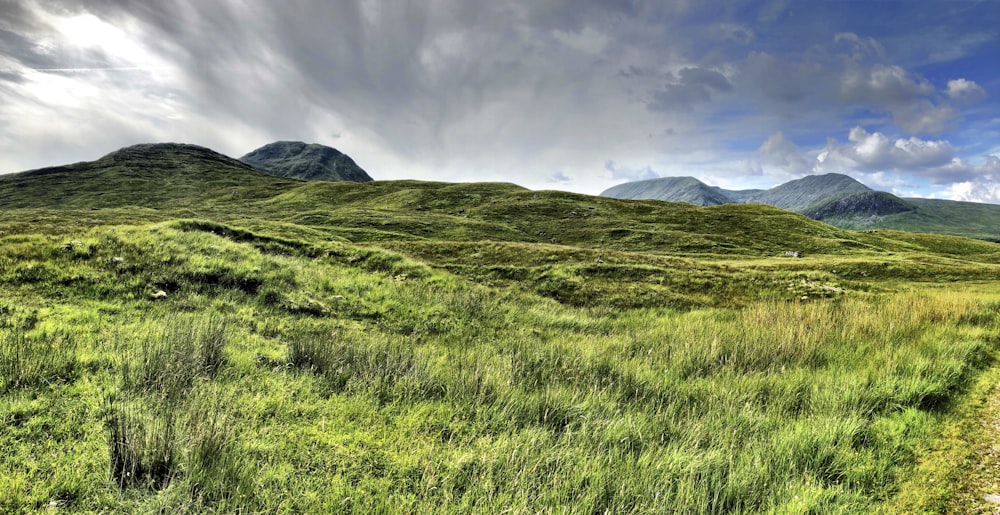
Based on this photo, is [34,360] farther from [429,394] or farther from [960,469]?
[960,469]

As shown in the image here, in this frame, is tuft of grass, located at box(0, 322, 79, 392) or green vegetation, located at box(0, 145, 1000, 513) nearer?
green vegetation, located at box(0, 145, 1000, 513)

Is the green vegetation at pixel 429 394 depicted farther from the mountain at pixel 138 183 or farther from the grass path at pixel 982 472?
the mountain at pixel 138 183

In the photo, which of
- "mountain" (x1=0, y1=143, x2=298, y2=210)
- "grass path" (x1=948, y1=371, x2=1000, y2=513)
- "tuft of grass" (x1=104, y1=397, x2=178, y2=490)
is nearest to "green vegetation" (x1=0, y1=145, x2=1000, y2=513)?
"tuft of grass" (x1=104, y1=397, x2=178, y2=490)

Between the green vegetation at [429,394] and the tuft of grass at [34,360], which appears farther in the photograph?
the tuft of grass at [34,360]

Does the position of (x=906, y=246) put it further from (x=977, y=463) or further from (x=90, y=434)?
(x=90, y=434)

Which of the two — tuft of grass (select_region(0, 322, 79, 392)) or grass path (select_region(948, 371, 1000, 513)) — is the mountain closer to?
tuft of grass (select_region(0, 322, 79, 392))

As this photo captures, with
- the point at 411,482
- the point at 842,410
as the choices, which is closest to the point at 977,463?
the point at 842,410

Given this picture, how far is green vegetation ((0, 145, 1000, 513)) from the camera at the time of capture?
411 cm

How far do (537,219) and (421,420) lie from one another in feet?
209

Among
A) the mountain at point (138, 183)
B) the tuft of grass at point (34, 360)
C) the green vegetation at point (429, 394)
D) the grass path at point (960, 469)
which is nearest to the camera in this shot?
the green vegetation at point (429, 394)

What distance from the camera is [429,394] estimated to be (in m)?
6.47

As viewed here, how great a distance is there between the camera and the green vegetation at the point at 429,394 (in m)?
4.11

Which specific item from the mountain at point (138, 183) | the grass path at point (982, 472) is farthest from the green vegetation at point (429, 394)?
the mountain at point (138, 183)

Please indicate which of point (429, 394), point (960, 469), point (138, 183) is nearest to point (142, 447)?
point (429, 394)
